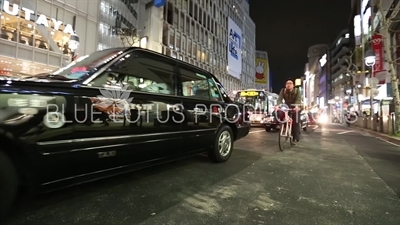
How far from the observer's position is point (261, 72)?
79.8 meters

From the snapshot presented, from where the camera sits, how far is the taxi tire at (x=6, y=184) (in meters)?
1.92

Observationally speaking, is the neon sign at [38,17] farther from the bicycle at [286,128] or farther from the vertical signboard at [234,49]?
the vertical signboard at [234,49]

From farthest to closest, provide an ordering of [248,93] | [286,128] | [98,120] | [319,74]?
[319,74] < [248,93] < [286,128] < [98,120]

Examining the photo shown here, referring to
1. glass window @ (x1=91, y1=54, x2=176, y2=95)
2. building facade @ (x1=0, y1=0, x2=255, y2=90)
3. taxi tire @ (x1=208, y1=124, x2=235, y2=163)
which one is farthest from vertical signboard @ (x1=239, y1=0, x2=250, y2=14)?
glass window @ (x1=91, y1=54, x2=176, y2=95)

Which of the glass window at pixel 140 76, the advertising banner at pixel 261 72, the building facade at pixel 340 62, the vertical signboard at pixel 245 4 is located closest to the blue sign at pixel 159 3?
the glass window at pixel 140 76

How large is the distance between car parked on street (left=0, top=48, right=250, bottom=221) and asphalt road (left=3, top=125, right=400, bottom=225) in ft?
1.14

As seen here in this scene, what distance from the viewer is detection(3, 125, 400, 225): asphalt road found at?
2350mm

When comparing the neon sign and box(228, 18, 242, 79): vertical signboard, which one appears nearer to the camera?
the neon sign

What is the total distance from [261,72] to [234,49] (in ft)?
98.2

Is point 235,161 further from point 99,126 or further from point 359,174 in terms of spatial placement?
point 99,126

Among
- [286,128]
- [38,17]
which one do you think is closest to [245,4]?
[38,17]

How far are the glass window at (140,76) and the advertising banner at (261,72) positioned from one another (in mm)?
76292

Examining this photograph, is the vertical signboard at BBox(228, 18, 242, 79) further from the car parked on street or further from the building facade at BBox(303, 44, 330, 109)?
the car parked on street

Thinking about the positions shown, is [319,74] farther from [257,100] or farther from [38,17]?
[38,17]
